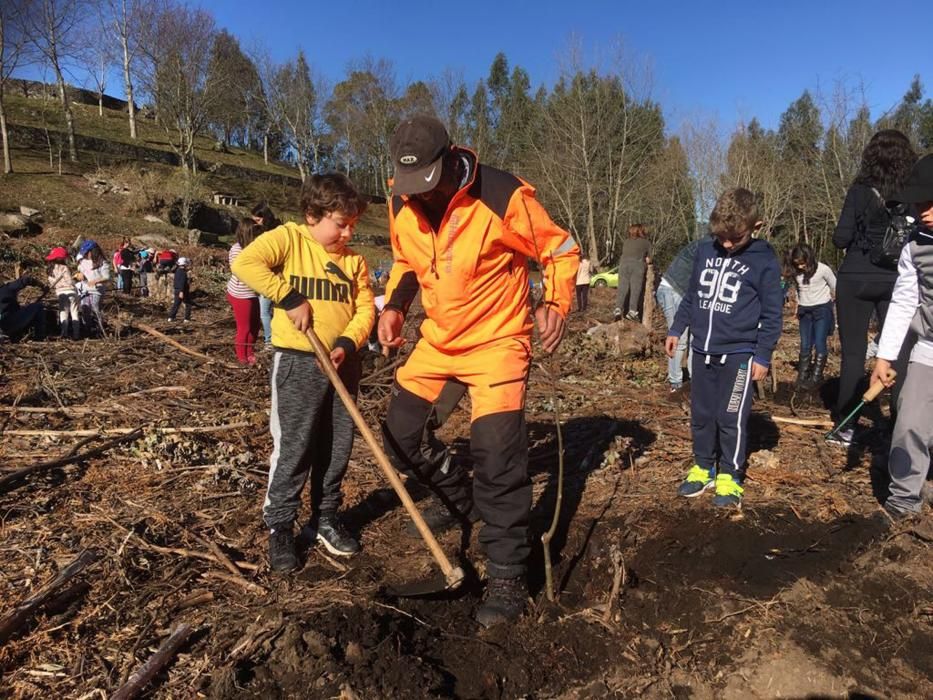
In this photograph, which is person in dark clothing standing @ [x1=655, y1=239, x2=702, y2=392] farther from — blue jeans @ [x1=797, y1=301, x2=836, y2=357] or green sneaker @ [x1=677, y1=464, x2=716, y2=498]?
green sneaker @ [x1=677, y1=464, x2=716, y2=498]

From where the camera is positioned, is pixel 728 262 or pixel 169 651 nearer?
pixel 169 651

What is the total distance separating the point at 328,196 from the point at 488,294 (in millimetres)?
978

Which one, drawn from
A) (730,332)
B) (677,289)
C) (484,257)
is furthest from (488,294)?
(677,289)

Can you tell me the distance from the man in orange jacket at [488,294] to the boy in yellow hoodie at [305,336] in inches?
15.1

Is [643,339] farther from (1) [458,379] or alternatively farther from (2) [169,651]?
(2) [169,651]

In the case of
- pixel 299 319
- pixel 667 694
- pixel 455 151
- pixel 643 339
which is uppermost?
pixel 455 151

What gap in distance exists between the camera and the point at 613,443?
16.0ft

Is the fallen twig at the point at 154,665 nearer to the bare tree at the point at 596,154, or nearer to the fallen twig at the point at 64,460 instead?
the fallen twig at the point at 64,460

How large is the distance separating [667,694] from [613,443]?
103 inches

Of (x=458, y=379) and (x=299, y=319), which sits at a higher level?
(x=299, y=319)

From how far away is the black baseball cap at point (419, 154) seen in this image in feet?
9.14

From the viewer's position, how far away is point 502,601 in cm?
279

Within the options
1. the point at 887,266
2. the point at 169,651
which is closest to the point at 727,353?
the point at 887,266

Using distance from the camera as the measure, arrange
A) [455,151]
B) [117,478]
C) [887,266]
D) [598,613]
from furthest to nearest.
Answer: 1. [887,266]
2. [117,478]
3. [455,151]
4. [598,613]
